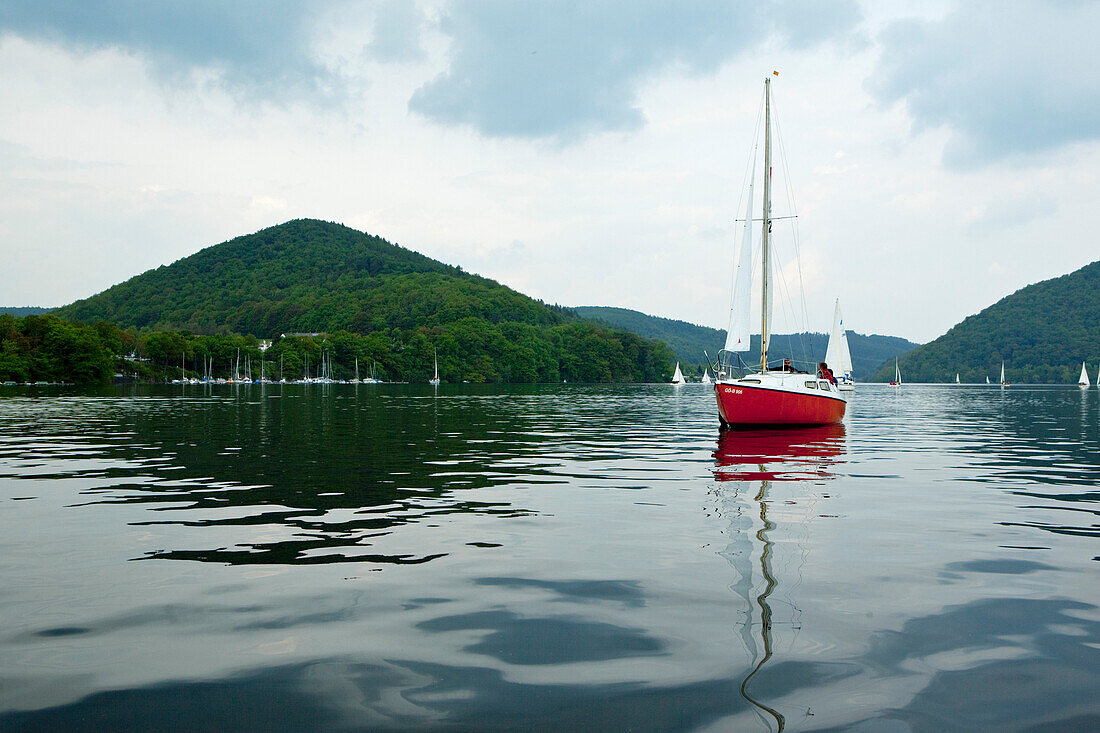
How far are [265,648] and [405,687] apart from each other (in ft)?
5.38

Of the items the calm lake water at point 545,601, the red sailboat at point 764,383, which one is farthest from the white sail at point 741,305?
the calm lake water at point 545,601

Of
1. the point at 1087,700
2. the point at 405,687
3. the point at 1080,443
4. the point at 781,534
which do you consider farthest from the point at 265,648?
the point at 1080,443

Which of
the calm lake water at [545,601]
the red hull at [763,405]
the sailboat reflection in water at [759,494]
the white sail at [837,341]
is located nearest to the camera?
the calm lake water at [545,601]

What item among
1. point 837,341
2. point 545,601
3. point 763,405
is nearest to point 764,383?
point 763,405

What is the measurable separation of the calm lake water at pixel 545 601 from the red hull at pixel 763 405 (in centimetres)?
1389

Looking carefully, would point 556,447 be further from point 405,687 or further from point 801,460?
point 405,687

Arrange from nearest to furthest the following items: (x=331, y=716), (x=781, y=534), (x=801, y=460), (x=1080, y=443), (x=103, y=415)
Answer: (x=331, y=716)
(x=781, y=534)
(x=801, y=460)
(x=1080, y=443)
(x=103, y=415)

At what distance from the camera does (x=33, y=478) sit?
18906mm

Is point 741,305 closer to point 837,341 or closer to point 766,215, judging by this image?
point 766,215

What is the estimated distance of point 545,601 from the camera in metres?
8.60

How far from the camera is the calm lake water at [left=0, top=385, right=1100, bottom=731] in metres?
5.77

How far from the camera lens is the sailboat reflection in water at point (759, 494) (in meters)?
7.09

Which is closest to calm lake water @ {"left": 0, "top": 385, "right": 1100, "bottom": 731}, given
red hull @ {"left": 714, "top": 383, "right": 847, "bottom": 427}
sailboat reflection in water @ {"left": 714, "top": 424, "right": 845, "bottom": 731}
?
sailboat reflection in water @ {"left": 714, "top": 424, "right": 845, "bottom": 731}

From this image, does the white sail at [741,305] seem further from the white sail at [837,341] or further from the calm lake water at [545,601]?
the white sail at [837,341]
